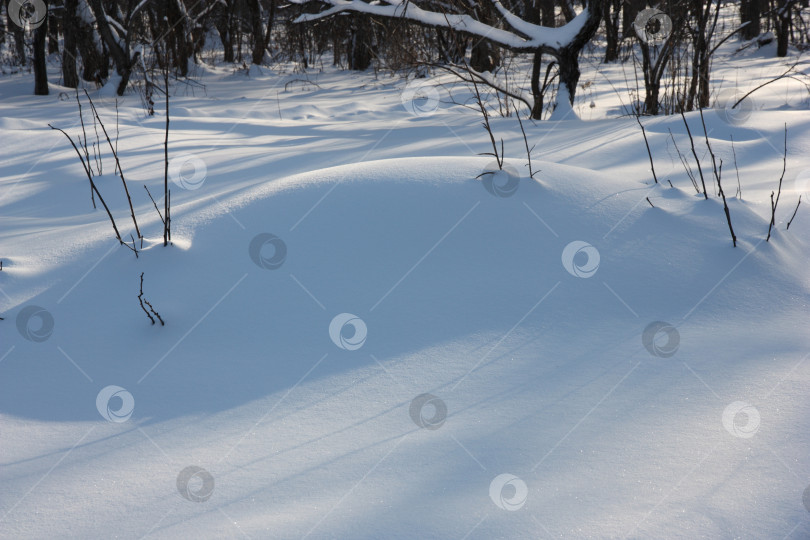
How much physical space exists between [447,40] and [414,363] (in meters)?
7.90

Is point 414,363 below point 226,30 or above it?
below

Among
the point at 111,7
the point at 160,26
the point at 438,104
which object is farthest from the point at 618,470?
Answer: the point at 160,26

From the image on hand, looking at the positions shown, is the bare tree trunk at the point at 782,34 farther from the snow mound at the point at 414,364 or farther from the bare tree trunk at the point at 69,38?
the bare tree trunk at the point at 69,38

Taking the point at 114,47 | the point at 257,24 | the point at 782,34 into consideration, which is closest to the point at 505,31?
the point at 114,47

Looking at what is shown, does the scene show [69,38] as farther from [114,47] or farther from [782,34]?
[782,34]

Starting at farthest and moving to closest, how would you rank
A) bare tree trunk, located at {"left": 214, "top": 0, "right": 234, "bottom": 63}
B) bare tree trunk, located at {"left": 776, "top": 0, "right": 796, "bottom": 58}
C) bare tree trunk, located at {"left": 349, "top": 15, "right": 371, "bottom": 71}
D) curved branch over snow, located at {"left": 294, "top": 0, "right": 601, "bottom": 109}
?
bare tree trunk, located at {"left": 214, "top": 0, "right": 234, "bottom": 63} → bare tree trunk, located at {"left": 349, "top": 15, "right": 371, "bottom": 71} → bare tree trunk, located at {"left": 776, "top": 0, "right": 796, "bottom": 58} → curved branch over snow, located at {"left": 294, "top": 0, "right": 601, "bottom": 109}

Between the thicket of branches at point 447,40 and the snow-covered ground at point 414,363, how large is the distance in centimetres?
74

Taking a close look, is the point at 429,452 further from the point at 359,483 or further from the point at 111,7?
the point at 111,7

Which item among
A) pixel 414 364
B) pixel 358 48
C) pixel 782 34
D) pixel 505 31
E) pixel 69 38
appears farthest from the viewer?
pixel 358 48

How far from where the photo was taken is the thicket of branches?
589 centimetres

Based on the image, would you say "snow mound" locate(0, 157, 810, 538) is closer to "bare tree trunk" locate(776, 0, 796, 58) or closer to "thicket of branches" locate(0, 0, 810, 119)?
"thicket of branches" locate(0, 0, 810, 119)

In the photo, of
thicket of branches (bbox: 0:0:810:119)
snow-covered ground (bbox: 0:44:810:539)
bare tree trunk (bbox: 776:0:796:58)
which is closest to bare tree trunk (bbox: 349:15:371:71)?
thicket of branches (bbox: 0:0:810:119)

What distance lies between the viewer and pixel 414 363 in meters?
1.74

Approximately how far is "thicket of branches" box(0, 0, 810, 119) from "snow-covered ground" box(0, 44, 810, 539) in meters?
0.74
